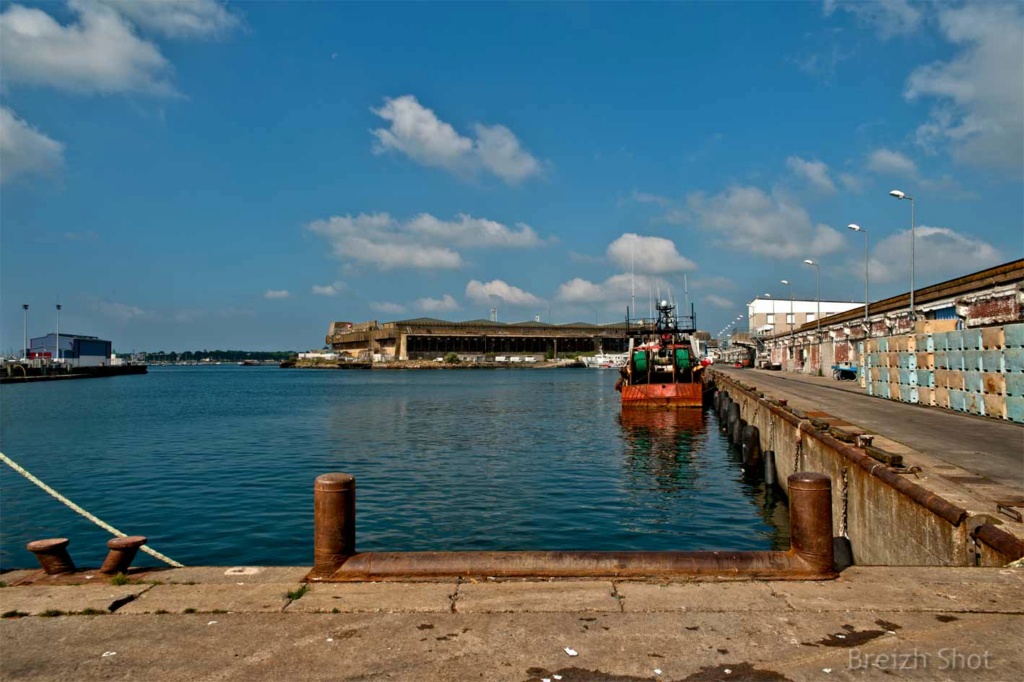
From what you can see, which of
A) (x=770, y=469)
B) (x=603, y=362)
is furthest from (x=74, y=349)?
(x=770, y=469)

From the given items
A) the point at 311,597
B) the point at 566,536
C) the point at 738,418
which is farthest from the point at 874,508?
the point at 738,418

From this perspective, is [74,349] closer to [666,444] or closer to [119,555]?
[666,444]

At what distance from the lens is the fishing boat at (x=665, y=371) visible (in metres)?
49.0

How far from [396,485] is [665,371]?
112 feet

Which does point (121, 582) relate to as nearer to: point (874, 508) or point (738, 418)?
point (874, 508)

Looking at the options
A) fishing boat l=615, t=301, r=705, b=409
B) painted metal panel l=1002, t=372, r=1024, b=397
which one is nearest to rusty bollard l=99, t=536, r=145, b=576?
painted metal panel l=1002, t=372, r=1024, b=397

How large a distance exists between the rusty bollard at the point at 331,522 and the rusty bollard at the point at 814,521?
5.40 meters

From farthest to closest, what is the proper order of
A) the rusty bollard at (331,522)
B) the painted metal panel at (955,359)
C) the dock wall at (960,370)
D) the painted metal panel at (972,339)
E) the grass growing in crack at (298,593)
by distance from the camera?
1. the painted metal panel at (955,359)
2. the painted metal panel at (972,339)
3. the dock wall at (960,370)
4. the rusty bollard at (331,522)
5. the grass growing in crack at (298,593)

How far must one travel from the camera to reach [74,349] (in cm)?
14425

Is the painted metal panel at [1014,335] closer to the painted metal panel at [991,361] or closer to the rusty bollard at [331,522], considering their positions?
the painted metal panel at [991,361]

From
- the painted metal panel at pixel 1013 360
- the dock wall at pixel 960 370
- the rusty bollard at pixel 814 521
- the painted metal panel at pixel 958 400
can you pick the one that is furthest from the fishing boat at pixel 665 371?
the rusty bollard at pixel 814 521

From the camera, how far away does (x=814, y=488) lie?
809 cm

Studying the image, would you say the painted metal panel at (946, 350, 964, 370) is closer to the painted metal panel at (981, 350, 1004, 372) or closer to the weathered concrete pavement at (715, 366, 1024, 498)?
the painted metal panel at (981, 350, 1004, 372)

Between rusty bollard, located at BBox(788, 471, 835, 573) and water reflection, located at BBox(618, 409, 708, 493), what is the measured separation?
48.8 feet
